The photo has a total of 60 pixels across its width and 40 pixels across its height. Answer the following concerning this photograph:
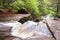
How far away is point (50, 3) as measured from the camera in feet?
25.7

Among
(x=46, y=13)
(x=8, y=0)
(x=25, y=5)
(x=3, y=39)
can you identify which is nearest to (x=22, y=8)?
(x=25, y=5)

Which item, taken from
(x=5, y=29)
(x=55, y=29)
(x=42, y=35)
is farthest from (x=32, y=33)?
(x=5, y=29)

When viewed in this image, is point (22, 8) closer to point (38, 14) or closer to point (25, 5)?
point (25, 5)

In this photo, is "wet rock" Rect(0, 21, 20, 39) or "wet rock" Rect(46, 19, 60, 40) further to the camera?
"wet rock" Rect(0, 21, 20, 39)

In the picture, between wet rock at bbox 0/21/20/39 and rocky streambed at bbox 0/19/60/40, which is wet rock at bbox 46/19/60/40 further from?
wet rock at bbox 0/21/20/39

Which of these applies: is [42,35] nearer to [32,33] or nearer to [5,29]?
[32,33]

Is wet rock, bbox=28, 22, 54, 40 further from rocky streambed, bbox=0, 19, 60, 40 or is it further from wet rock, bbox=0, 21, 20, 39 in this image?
wet rock, bbox=0, 21, 20, 39

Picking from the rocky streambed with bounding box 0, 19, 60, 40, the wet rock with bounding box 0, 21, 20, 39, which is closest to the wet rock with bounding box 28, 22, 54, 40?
the rocky streambed with bounding box 0, 19, 60, 40

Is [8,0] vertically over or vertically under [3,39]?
over

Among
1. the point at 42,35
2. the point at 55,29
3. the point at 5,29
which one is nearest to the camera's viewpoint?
the point at 42,35

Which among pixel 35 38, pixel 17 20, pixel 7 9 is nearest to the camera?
pixel 35 38

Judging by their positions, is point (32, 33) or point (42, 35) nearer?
point (42, 35)

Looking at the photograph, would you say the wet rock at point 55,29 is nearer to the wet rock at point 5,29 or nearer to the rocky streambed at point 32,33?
the rocky streambed at point 32,33

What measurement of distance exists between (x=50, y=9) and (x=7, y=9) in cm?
213
